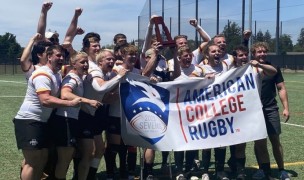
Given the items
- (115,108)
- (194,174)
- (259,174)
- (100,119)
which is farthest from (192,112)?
(259,174)

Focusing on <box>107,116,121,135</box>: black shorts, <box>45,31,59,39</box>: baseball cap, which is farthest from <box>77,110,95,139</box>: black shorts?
<box>45,31,59,39</box>: baseball cap

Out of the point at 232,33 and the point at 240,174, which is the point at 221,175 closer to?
the point at 240,174

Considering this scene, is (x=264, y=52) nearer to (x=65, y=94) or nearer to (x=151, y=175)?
(x=151, y=175)

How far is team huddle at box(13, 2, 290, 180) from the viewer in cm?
572

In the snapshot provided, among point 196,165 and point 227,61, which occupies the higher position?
point 227,61

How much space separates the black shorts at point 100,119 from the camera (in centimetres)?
686

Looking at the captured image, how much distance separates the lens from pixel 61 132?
5898mm

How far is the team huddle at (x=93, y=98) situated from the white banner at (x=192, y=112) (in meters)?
0.21

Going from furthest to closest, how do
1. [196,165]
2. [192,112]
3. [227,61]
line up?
[196,165]
[227,61]
[192,112]

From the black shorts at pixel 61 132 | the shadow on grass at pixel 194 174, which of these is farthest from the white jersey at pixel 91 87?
the shadow on grass at pixel 194 174

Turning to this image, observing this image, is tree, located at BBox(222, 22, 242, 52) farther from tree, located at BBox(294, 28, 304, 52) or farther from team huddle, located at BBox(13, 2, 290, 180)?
team huddle, located at BBox(13, 2, 290, 180)

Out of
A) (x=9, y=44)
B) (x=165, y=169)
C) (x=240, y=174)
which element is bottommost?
(x=165, y=169)

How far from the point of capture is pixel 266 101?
761cm

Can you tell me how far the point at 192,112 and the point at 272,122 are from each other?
4.86 feet
